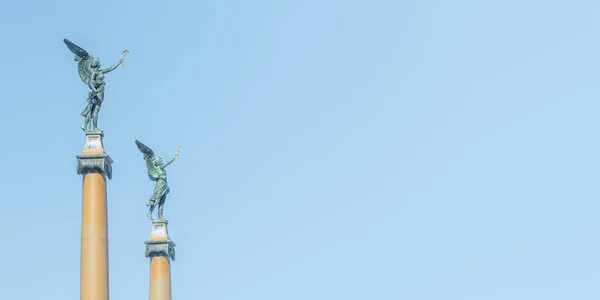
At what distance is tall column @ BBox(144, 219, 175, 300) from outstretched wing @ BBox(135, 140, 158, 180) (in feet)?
9.21

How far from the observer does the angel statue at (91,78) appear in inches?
1866

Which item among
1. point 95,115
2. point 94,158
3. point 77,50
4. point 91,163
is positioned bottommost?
point 91,163

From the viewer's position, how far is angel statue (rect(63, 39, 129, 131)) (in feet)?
156

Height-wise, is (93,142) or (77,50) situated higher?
(77,50)

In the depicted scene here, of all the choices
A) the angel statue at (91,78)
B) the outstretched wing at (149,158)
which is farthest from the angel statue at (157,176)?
the angel statue at (91,78)

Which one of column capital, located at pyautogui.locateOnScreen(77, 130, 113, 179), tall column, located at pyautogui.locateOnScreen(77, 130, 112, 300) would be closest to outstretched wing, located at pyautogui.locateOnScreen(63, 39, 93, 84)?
column capital, located at pyautogui.locateOnScreen(77, 130, 113, 179)

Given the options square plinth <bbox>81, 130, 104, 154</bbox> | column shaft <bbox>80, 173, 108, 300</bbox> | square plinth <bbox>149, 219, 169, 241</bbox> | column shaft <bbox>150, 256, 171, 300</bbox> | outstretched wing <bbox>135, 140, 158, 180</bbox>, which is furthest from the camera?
outstretched wing <bbox>135, 140, 158, 180</bbox>

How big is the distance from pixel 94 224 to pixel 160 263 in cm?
1312

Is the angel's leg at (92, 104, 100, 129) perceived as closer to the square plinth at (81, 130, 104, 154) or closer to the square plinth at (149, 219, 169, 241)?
the square plinth at (81, 130, 104, 154)

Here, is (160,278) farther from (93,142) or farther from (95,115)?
(93,142)

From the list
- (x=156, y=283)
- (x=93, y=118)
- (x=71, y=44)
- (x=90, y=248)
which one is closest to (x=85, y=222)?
(x=90, y=248)

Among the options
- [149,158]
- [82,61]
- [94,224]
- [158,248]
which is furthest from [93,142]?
[149,158]

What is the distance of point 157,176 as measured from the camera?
59.9 metres

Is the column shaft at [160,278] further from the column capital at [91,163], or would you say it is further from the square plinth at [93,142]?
the column capital at [91,163]
